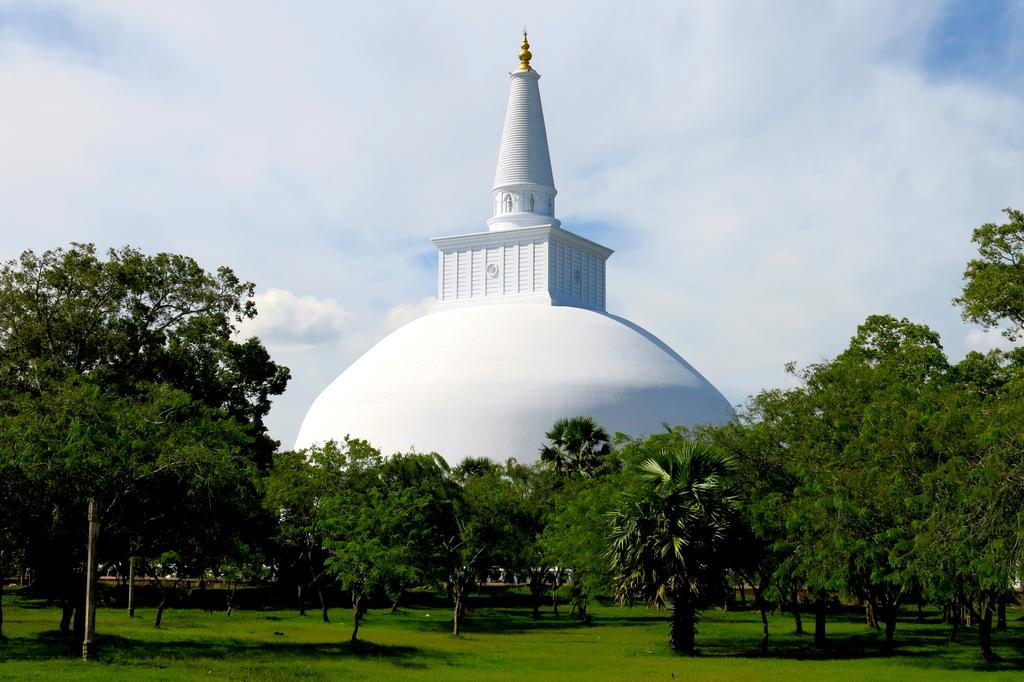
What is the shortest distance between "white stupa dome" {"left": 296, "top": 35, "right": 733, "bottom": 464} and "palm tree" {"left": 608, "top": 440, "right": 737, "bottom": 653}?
70.3 feet

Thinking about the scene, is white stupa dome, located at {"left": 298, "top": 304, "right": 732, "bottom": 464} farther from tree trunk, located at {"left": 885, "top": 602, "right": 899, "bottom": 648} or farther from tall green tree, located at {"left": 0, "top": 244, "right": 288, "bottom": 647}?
tree trunk, located at {"left": 885, "top": 602, "right": 899, "bottom": 648}

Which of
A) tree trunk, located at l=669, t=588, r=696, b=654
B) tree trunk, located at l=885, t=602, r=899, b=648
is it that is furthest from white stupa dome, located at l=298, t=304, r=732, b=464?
tree trunk, located at l=885, t=602, r=899, b=648

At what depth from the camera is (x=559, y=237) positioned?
5694 cm

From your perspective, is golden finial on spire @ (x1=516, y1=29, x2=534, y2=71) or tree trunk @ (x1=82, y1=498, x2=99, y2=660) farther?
golden finial on spire @ (x1=516, y1=29, x2=534, y2=71)

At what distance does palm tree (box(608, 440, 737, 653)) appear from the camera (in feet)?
83.1

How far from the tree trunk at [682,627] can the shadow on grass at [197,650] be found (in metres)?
5.59

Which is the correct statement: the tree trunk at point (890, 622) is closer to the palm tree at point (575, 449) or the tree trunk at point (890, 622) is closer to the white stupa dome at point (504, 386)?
the palm tree at point (575, 449)

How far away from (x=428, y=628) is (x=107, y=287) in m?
14.7

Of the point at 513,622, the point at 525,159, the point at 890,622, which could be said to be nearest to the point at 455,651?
the point at 890,622

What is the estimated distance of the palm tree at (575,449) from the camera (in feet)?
136

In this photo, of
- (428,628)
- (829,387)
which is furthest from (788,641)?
(428,628)

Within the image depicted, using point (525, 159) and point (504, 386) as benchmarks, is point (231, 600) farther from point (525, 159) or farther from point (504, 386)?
point (525, 159)

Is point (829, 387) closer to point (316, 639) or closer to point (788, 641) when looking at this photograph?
point (788, 641)

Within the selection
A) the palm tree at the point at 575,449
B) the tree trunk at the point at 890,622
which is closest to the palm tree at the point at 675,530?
the tree trunk at the point at 890,622
